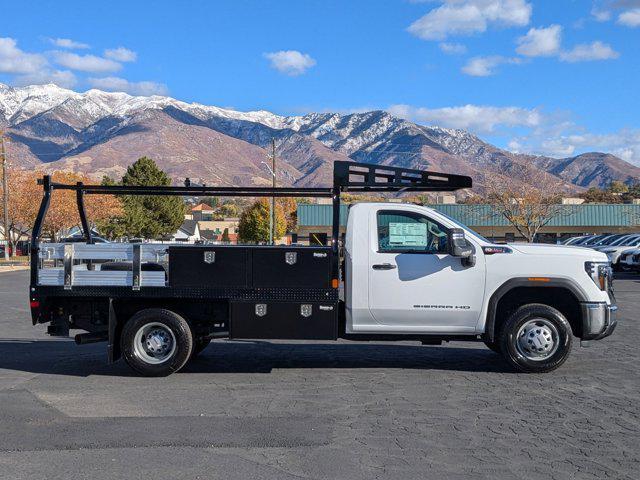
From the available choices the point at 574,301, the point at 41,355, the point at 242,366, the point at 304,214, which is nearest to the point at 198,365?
the point at 242,366

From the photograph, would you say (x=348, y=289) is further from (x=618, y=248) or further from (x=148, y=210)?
(x=148, y=210)

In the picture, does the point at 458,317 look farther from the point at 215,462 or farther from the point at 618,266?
the point at 618,266

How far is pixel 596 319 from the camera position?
9.01 m

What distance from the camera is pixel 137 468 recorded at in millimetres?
5555

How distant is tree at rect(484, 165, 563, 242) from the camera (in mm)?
55844

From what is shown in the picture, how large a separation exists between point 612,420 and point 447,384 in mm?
2098

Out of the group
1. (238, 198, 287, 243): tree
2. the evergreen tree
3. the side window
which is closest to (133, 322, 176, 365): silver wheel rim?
the side window

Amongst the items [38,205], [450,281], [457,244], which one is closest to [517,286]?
[450,281]

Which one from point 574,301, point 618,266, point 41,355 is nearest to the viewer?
point 574,301

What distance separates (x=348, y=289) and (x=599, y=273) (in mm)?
3167

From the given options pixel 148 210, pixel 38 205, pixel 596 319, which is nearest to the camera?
pixel 596 319

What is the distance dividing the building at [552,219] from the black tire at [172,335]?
4965 centimetres

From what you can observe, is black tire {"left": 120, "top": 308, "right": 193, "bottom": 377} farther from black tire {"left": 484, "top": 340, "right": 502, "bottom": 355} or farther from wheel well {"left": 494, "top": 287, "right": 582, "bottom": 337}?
wheel well {"left": 494, "top": 287, "right": 582, "bottom": 337}

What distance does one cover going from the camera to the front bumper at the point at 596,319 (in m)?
8.99
